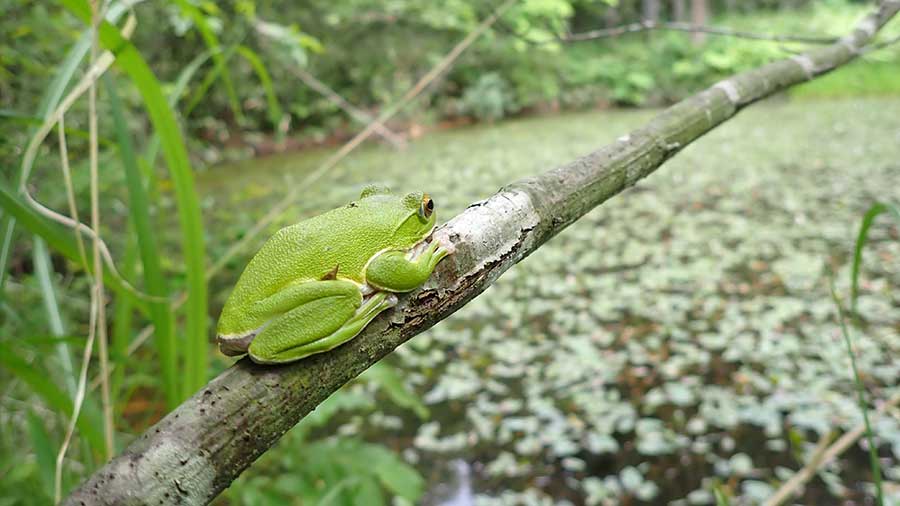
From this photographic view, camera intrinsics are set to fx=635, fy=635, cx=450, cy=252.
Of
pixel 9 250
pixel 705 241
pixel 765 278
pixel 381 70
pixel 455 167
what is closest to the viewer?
pixel 9 250

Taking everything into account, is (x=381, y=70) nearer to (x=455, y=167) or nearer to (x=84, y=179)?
(x=455, y=167)

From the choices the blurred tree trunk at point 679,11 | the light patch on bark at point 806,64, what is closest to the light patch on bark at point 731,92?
the light patch on bark at point 806,64

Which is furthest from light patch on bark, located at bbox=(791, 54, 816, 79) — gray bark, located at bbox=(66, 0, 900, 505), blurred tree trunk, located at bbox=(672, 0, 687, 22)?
blurred tree trunk, located at bbox=(672, 0, 687, 22)

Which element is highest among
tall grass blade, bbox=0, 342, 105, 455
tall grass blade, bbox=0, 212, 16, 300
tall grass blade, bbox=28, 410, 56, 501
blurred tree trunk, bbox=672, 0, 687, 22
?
tall grass blade, bbox=0, 212, 16, 300

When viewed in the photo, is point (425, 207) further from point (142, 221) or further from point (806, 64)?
point (806, 64)

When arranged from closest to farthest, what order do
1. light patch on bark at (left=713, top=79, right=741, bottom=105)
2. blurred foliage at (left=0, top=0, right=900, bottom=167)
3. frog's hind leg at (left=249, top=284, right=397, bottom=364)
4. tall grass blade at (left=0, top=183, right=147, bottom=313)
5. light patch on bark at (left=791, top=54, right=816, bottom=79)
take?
1. frog's hind leg at (left=249, top=284, right=397, bottom=364)
2. tall grass blade at (left=0, top=183, right=147, bottom=313)
3. light patch on bark at (left=713, top=79, right=741, bottom=105)
4. light patch on bark at (left=791, top=54, right=816, bottom=79)
5. blurred foliage at (left=0, top=0, right=900, bottom=167)

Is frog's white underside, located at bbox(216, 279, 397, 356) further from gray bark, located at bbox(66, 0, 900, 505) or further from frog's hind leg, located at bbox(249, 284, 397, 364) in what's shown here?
gray bark, located at bbox(66, 0, 900, 505)

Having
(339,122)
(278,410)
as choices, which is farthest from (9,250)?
(339,122)
